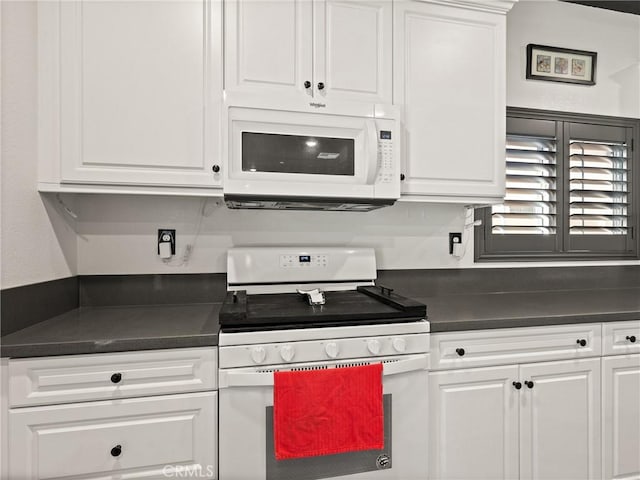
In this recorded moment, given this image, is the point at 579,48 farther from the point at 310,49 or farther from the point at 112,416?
the point at 112,416

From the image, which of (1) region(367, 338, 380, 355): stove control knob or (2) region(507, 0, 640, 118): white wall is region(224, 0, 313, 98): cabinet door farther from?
(2) region(507, 0, 640, 118): white wall

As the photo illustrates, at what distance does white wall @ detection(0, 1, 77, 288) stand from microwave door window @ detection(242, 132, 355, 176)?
0.80m

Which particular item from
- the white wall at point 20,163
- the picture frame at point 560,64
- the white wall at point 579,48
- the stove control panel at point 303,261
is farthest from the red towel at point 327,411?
the picture frame at point 560,64

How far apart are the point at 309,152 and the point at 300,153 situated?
0.04 meters

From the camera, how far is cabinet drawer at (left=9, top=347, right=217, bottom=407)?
1.11 metres

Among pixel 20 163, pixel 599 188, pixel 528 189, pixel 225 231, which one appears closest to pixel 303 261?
pixel 225 231

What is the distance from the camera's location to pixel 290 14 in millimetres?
1533

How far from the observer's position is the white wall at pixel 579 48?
7.15 feet

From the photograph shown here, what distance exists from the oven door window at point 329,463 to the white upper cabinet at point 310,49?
1324 millimetres

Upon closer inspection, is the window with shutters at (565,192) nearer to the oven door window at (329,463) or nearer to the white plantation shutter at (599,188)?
the white plantation shutter at (599,188)

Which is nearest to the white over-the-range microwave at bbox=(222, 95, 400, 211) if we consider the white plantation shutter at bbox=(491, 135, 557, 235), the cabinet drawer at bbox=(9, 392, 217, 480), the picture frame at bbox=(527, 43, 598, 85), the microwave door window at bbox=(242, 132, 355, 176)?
the microwave door window at bbox=(242, 132, 355, 176)

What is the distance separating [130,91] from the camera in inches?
55.6

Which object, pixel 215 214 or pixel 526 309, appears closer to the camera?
pixel 526 309

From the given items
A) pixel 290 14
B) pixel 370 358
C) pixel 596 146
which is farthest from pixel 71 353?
pixel 596 146
